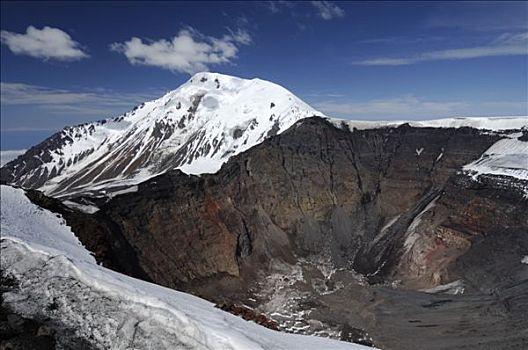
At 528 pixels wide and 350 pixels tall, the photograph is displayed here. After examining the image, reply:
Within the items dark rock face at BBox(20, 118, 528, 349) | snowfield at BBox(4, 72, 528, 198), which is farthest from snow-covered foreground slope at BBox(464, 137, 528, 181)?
snowfield at BBox(4, 72, 528, 198)

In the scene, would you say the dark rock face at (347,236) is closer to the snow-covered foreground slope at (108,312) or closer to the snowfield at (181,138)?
the snow-covered foreground slope at (108,312)

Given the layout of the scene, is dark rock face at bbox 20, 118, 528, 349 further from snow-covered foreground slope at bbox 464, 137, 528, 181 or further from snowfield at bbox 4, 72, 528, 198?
snowfield at bbox 4, 72, 528, 198

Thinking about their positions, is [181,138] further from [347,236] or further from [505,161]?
[505,161]

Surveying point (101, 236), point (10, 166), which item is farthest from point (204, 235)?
point (10, 166)

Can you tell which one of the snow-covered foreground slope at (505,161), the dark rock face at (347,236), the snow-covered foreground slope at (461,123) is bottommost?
the dark rock face at (347,236)

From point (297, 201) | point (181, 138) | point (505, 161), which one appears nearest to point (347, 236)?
point (297, 201)

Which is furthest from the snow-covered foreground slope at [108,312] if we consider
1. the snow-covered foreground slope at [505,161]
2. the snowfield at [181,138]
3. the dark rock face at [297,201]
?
the snowfield at [181,138]

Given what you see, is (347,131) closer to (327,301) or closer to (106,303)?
(327,301)

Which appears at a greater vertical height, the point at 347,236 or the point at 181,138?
the point at 181,138
